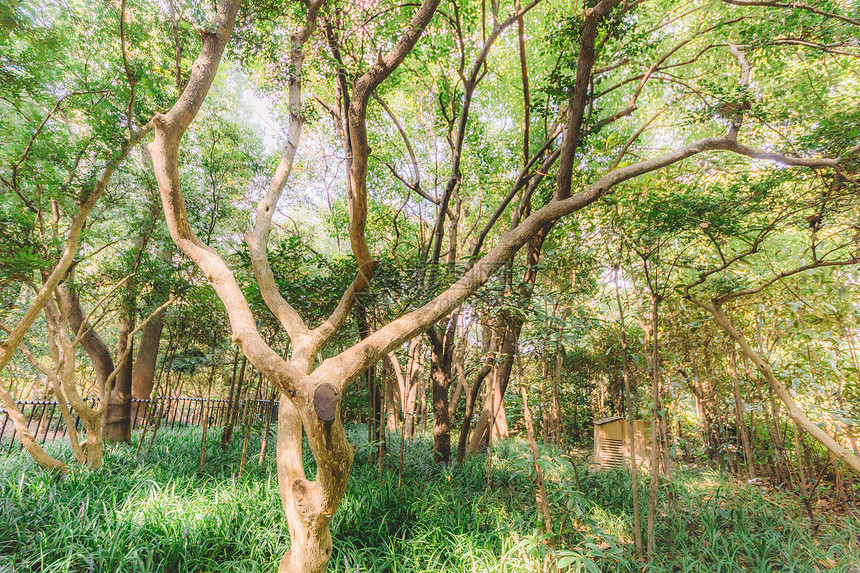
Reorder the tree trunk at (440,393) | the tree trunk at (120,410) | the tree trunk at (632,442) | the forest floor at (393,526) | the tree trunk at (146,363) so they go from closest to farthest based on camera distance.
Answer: the forest floor at (393,526), the tree trunk at (632,442), the tree trunk at (440,393), the tree trunk at (120,410), the tree trunk at (146,363)

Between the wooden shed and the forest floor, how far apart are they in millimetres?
1853

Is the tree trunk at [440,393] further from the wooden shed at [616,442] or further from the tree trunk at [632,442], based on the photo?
the wooden shed at [616,442]

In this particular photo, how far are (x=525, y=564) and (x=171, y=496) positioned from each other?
320 cm

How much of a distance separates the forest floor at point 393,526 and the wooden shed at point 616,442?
1853 mm

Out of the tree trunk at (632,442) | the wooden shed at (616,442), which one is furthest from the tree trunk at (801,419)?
the wooden shed at (616,442)

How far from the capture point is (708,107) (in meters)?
3.83

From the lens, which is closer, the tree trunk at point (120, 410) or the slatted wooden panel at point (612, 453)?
the tree trunk at point (120, 410)

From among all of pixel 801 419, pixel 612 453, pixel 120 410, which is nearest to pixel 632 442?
pixel 801 419

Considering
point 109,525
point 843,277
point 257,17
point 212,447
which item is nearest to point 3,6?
point 257,17

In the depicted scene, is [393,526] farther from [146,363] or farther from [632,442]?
[146,363]

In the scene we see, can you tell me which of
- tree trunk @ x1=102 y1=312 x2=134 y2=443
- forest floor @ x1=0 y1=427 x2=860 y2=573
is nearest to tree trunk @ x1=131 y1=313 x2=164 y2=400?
tree trunk @ x1=102 y1=312 x2=134 y2=443

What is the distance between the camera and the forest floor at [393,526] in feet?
8.54

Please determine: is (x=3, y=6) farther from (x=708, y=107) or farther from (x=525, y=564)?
(x=708, y=107)

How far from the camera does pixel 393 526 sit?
10.7ft
